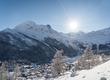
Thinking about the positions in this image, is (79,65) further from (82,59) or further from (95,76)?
(95,76)

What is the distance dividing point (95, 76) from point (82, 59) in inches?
2951

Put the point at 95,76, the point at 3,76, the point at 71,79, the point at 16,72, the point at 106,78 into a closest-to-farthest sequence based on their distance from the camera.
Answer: the point at 106,78 < the point at 95,76 < the point at 71,79 < the point at 3,76 < the point at 16,72

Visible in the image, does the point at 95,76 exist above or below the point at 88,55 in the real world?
below

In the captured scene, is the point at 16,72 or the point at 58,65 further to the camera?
the point at 16,72

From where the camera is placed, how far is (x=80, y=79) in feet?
108

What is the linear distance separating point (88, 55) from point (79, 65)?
5.86 m

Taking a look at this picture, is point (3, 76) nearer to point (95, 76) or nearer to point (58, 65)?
point (58, 65)

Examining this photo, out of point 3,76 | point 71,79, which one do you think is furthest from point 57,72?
point 71,79

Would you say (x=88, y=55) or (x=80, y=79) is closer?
(x=80, y=79)

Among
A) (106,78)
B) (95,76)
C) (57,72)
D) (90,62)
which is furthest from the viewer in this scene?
(90,62)

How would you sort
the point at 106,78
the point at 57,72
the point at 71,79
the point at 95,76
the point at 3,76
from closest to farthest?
the point at 106,78
the point at 95,76
the point at 71,79
the point at 57,72
the point at 3,76

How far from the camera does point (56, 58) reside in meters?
94.1

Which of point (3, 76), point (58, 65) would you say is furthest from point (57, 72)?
point (3, 76)

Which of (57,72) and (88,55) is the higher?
(88,55)
